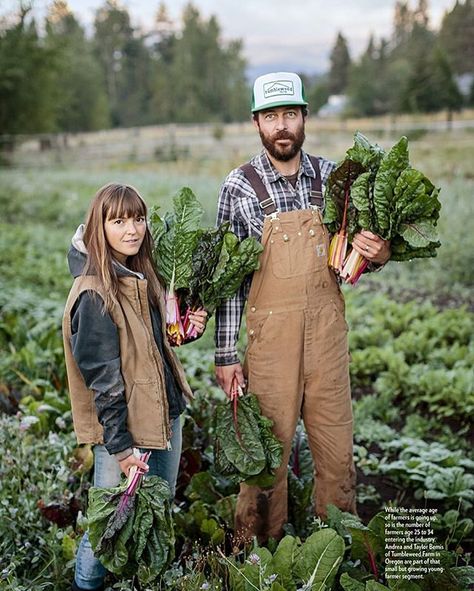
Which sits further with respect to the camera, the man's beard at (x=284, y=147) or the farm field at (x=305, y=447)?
the man's beard at (x=284, y=147)

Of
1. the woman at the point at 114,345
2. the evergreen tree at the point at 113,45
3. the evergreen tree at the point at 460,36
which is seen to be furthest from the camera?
the evergreen tree at the point at 113,45

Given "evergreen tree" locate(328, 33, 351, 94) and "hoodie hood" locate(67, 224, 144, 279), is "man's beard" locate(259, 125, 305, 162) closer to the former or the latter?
"hoodie hood" locate(67, 224, 144, 279)

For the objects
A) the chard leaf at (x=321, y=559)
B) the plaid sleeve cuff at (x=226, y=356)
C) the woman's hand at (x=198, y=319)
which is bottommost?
the chard leaf at (x=321, y=559)

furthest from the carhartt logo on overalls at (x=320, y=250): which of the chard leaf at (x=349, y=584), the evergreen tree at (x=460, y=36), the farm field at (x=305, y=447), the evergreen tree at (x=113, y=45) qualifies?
the evergreen tree at (x=113, y=45)

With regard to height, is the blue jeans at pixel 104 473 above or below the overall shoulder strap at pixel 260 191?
below

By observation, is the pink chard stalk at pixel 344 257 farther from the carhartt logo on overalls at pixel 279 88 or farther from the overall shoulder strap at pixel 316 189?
the carhartt logo on overalls at pixel 279 88

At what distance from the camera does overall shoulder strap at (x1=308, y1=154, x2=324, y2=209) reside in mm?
2826

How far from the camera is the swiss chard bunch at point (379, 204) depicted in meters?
2.58

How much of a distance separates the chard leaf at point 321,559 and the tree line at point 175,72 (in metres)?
20.1

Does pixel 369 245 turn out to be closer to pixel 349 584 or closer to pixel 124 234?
pixel 124 234

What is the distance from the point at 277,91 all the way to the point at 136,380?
52.2 inches

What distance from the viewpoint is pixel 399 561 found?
2514 millimetres

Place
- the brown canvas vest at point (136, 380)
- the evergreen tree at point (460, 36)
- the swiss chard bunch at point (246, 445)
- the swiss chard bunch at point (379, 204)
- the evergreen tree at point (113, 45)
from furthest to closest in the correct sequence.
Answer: the evergreen tree at point (113, 45)
the evergreen tree at point (460, 36)
the swiss chard bunch at point (246, 445)
the swiss chard bunch at point (379, 204)
the brown canvas vest at point (136, 380)

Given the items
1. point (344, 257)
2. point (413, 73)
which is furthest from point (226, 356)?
point (413, 73)
